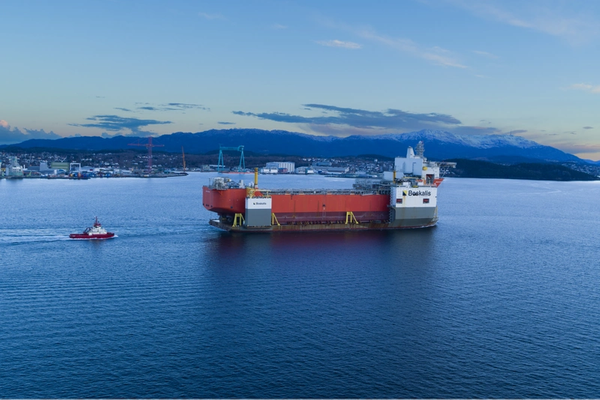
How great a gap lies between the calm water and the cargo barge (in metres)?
1.87

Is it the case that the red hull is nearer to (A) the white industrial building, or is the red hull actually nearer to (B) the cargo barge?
(B) the cargo barge

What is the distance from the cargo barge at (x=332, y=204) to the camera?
26984 millimetres

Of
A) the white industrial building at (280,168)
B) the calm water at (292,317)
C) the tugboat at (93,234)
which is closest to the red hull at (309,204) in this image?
the calm water at (292,317)

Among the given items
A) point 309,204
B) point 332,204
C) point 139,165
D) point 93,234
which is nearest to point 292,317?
point 93,234

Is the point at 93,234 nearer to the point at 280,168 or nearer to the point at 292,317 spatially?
the point at 292,317

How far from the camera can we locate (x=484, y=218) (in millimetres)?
38094

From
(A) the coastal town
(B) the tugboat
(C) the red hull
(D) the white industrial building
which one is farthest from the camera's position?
(D) the white industrial building

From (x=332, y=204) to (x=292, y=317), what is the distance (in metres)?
15.3

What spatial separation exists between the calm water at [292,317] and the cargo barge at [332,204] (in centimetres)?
187

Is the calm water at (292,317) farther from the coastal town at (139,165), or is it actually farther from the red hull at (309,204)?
the coastal town at (139,165)

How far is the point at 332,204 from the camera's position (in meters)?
29.0

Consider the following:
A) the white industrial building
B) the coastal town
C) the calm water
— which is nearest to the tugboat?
the calm water

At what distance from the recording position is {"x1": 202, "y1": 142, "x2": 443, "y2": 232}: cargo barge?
2698 centimetres

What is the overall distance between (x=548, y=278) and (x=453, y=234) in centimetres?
1007
